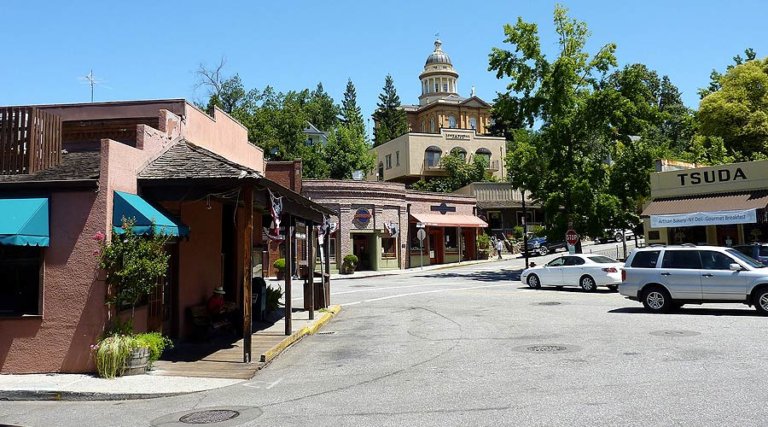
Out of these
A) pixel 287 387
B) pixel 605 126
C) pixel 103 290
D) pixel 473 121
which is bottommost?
pixel 287 387

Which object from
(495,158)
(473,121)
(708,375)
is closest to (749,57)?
(495,158)

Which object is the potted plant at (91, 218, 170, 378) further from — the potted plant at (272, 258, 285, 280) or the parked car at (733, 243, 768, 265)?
the potted plant at (272, 258, 285, 280)

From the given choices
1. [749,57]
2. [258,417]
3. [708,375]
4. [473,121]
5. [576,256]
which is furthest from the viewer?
[473,121]

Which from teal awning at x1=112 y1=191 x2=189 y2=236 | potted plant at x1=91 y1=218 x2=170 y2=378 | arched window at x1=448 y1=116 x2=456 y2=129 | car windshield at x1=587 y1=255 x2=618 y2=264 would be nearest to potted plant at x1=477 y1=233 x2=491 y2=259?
car windshield at x1=587 y1=255 x2=618 y2=264

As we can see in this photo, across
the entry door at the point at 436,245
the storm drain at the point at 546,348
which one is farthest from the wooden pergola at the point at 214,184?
the entry door at the point at 436,245

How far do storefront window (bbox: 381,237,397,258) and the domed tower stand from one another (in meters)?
47.1

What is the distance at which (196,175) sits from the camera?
35.3 ft

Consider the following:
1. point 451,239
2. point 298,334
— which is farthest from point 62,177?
point 451,239

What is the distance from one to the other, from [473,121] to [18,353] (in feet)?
251

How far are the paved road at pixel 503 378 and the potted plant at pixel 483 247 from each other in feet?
114

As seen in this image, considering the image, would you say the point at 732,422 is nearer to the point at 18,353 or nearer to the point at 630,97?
the point at 18,353

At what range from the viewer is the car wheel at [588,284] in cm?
2300

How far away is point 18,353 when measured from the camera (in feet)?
32.5

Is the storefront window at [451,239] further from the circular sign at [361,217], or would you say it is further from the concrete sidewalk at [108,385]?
the concrete sidewalk at [108,385]
